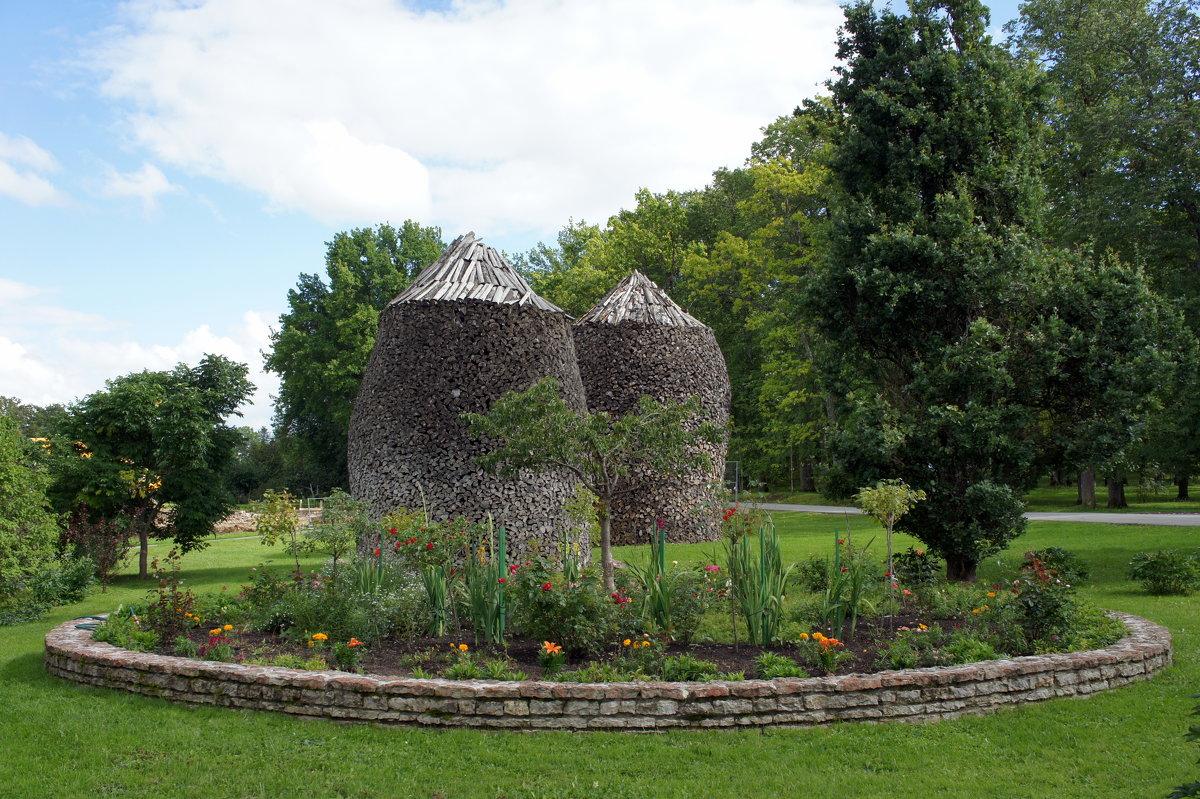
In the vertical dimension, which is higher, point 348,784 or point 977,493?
point 977,493

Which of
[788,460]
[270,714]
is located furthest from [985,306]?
[788,460]

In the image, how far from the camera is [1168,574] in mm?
10906

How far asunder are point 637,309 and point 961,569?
28.6 ft

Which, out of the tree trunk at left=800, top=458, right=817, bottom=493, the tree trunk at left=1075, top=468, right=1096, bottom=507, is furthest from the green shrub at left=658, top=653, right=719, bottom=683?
the tree trunk at left=800, top=458, right=817, bottom=493

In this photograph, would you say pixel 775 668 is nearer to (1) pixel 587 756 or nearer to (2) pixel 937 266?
(1) pixel 587 756

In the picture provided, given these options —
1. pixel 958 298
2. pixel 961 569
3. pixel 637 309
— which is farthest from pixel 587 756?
pixel 637 309

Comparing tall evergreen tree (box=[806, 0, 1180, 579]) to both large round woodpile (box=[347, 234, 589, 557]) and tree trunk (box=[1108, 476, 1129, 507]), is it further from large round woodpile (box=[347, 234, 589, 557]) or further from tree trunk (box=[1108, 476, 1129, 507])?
tree trunk (box=[1108, 476, 1129, 507])

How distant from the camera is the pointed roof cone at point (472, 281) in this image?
43.7 feet

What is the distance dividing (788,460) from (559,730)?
39875 millimetres

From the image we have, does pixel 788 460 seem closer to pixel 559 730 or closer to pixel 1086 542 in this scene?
pixel 1086 542

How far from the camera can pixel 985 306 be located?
1231 cm

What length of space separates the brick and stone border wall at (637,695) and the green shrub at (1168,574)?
5.51m

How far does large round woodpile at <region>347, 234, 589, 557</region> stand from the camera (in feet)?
41.5

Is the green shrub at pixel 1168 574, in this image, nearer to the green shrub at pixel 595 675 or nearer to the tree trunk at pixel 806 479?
the green shrub at pixel 595 675
